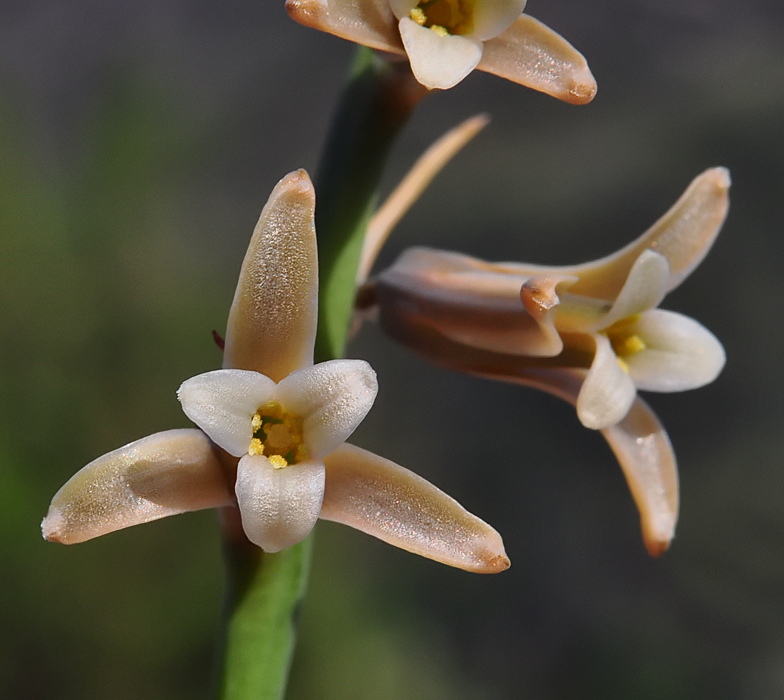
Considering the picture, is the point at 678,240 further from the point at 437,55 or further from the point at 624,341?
the point at 437,55

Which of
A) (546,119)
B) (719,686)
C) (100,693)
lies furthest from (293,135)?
(719,686)

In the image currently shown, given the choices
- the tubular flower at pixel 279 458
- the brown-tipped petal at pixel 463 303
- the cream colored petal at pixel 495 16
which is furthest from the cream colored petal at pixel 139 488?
the cream colored petal at pixel 495 16

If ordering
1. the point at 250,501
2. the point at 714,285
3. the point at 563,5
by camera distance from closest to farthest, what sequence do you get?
the point at 250,501
the point at 714,285
the point at 563,5

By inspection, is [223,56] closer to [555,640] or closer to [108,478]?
[555,640]

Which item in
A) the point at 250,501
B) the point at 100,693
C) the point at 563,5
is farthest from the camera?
the point at 563,5

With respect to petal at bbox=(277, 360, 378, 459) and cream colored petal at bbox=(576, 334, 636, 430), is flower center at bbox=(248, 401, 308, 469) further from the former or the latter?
cream colored petal at bbox=(576, 334, 636, 430)

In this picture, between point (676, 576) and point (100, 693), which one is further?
point (676, 576)

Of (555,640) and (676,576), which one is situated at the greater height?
(676,576)
